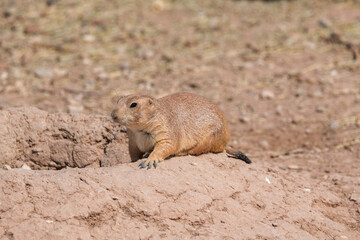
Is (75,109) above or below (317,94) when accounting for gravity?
below

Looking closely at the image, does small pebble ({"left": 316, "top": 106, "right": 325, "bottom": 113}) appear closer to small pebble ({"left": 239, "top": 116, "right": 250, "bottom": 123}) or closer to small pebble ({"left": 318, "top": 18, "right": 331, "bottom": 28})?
small pebble ({"left": 239, "top": 116, "right": 250, "bottom": 123})

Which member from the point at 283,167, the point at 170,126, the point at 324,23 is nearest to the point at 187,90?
the point at 283,167

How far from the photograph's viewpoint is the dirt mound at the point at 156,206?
3635mm

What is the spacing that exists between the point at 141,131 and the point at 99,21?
6537 mm

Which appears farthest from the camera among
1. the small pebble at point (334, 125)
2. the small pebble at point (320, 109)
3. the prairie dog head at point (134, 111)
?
the small pebble at point (320, 109)

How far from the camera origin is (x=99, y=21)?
1061cm

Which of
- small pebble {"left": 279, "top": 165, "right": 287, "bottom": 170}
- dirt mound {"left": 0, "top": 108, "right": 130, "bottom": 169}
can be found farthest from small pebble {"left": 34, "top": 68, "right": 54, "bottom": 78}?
small pebble {"left": 279, "top": 165, "right": 287, "bottom": 170}

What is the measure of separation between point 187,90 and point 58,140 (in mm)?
3572

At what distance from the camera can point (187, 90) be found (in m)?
8.40

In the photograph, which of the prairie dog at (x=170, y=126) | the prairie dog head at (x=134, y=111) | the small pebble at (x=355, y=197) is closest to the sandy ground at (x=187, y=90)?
the small pebble at (x=355, y=197)

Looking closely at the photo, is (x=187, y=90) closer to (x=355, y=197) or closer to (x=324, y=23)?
(x=324, y=23)

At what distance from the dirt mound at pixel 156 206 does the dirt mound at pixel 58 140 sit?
1.02m

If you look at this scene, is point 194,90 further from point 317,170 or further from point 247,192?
point 247,192

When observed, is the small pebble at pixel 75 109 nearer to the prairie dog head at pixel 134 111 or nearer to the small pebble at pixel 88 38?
the small pebble at pixel 88 38
